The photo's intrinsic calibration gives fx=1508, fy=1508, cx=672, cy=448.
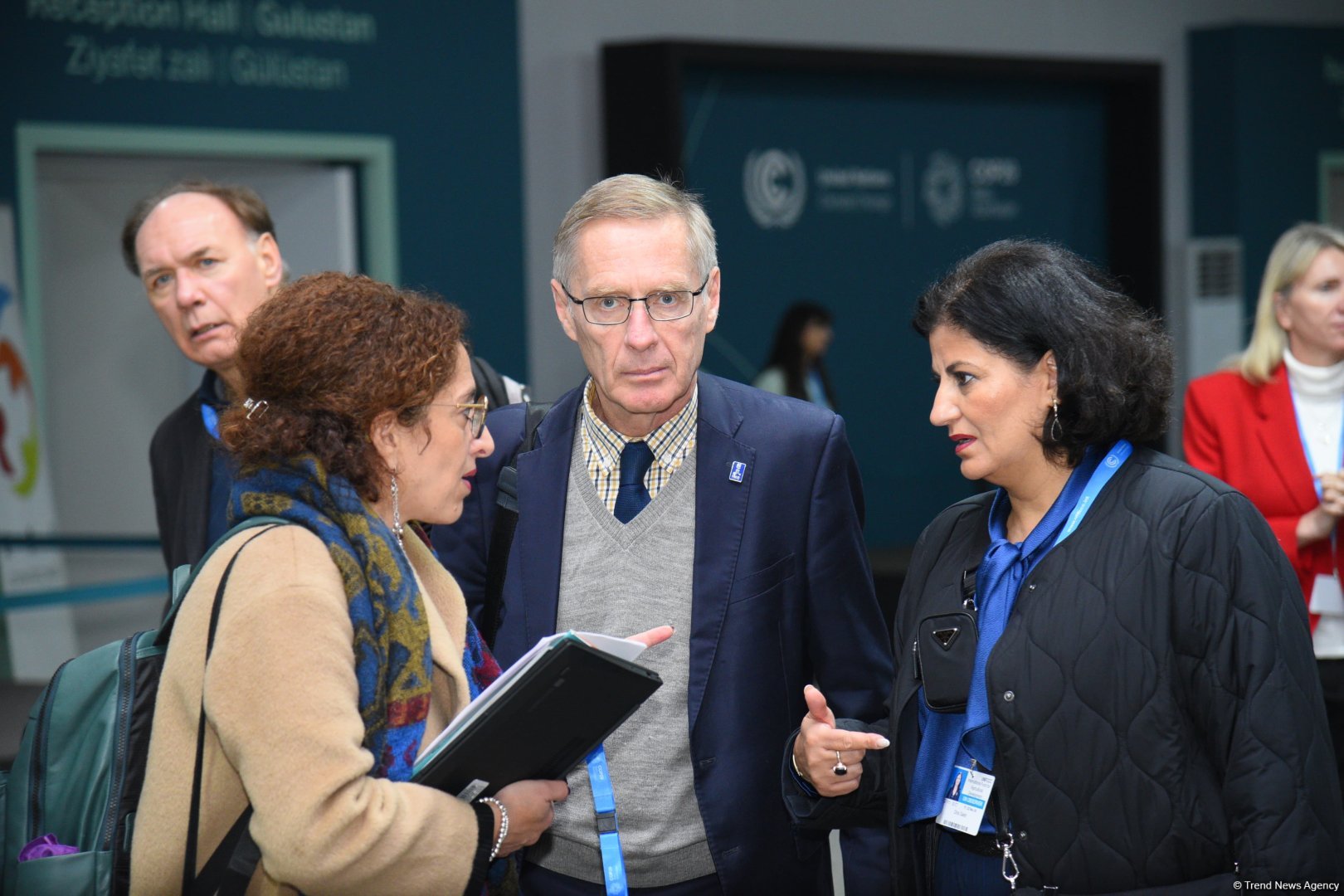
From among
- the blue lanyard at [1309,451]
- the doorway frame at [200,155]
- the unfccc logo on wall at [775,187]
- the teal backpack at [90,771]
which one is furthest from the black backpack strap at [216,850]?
the unfccc logo on wall at [775,187]

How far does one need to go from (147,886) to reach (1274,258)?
3553 mm

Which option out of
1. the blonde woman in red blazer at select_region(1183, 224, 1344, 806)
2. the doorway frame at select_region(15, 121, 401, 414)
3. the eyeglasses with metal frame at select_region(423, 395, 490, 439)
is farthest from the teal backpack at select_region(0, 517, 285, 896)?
the doorway frame at select_region(15, 121, 401, 414)

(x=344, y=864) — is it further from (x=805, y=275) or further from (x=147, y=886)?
(x=805, y=275)

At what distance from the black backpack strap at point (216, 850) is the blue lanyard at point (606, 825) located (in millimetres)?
587

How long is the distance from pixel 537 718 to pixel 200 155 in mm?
5459

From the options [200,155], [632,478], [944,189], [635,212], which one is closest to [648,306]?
[635,212]

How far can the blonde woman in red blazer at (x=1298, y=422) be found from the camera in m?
3.94

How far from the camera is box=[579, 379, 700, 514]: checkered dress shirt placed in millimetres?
2580

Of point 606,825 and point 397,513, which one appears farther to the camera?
point 606,825

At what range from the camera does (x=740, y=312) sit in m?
8.87

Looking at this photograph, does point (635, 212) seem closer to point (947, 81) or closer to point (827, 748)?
point (827, 748)

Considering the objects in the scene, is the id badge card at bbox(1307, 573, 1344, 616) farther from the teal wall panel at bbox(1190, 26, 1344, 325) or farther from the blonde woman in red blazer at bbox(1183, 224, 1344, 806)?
the teal wall panel at bbox(1190, 26, 1344, 325)

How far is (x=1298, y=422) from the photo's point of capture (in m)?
4.06

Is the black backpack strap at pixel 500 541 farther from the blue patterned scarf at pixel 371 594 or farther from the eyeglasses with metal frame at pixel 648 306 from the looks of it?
the blue patterned scarf at pixel 371 594
